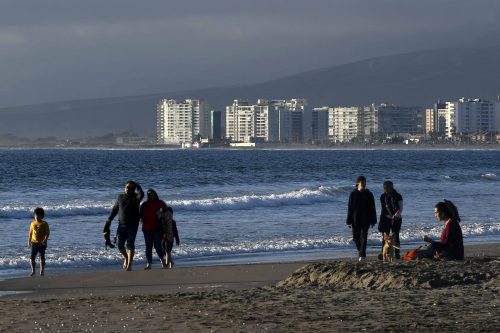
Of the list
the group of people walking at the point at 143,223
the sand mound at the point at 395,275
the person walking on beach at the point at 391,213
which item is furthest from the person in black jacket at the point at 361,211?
the group of people walking at the point at 143,223

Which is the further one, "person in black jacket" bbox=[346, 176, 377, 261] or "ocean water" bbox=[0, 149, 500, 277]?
"ocean water" bbox=[0, 149, 500, 277]

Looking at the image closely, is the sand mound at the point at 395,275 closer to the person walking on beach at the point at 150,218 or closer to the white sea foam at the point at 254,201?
the person walking on beach at the point at 150,218

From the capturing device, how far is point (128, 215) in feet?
51.5

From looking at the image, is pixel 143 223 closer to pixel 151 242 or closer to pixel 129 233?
pixel 151 242

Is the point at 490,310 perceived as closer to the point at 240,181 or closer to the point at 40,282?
the point at 40,282

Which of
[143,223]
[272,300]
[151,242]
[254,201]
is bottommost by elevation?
[254,201]

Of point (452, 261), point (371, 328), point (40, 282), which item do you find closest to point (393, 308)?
point (371, 328)

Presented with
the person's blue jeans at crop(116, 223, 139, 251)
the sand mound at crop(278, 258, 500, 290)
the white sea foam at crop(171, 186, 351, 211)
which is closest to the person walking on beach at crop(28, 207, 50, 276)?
the person's blue jeans at crop(116, 223, 139, 251)

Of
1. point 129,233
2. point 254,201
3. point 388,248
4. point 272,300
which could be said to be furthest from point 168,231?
point 254,201

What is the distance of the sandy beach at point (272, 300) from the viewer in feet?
32.0

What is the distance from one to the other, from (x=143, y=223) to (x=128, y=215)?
0.49 m

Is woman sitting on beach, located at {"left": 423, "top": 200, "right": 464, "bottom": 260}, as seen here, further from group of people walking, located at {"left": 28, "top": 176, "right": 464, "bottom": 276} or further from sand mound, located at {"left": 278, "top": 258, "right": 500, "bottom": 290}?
group of people walking, located at {"left": 28, "top": 176, "right": 464, "bottom": 276}

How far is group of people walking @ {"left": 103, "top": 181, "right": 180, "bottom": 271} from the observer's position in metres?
15.6

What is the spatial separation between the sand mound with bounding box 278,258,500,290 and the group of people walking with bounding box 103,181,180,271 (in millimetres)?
3256
